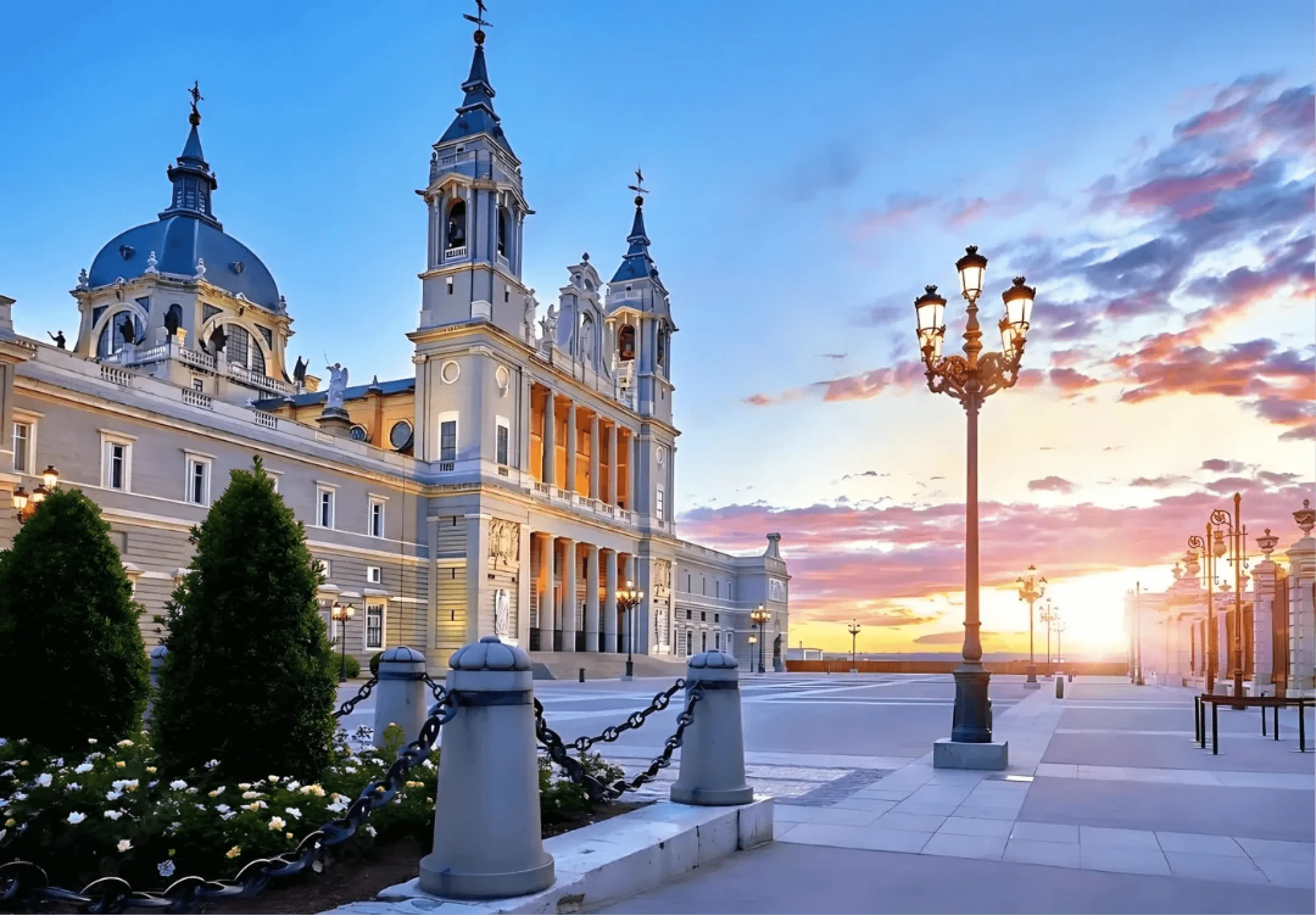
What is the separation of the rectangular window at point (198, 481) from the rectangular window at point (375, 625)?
11322 mm

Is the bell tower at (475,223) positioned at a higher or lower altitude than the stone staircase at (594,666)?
higher

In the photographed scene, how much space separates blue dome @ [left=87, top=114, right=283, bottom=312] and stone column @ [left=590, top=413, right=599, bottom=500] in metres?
25.8

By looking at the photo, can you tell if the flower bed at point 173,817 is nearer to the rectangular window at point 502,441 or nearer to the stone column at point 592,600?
the rectangular window at point 502,441

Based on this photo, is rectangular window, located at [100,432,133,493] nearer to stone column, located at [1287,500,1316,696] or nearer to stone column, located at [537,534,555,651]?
stone column, located at [537,534,555,651]

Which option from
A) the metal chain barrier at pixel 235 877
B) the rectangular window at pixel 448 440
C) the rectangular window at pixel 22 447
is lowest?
the metal chain barrier at pixel 235 877

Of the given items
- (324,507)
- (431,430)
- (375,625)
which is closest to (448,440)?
(431,430)

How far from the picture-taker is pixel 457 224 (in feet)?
195

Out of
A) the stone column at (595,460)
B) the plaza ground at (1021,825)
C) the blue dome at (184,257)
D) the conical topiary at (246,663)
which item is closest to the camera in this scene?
the plaza ground at (1021,825)

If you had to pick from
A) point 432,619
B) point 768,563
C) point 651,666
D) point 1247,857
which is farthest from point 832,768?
point 768,563

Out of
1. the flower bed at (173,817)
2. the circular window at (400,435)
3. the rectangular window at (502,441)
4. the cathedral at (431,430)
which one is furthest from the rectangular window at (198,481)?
the flower bed at (173,817)

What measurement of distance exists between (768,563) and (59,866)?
101 metres

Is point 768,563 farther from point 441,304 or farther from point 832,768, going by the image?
point 832,768

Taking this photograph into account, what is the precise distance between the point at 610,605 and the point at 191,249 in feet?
125

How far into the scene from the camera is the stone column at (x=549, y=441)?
6488 centimetres
